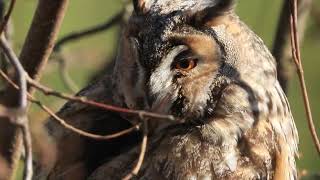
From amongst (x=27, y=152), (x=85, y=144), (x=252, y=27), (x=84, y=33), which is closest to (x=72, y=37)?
(x=84, y=33)

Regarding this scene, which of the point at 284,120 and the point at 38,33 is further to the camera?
the point at 284,120

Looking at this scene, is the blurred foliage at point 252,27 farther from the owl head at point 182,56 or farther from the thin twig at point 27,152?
the thin twig at point 27,152

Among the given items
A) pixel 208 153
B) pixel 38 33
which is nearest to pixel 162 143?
pixel 208 153

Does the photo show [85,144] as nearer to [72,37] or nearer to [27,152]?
[72,37]

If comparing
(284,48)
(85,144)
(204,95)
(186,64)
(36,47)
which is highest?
(36,47)

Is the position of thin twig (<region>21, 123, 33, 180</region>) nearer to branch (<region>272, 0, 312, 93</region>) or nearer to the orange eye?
the orange eye

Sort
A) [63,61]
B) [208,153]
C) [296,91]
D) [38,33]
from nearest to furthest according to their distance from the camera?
[38,33] → [208,153] → [63,61] → [296,91]

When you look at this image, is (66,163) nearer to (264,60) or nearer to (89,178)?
(89,178)

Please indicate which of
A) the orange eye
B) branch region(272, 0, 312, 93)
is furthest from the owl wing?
branch region(272, 0, 312, 93)
